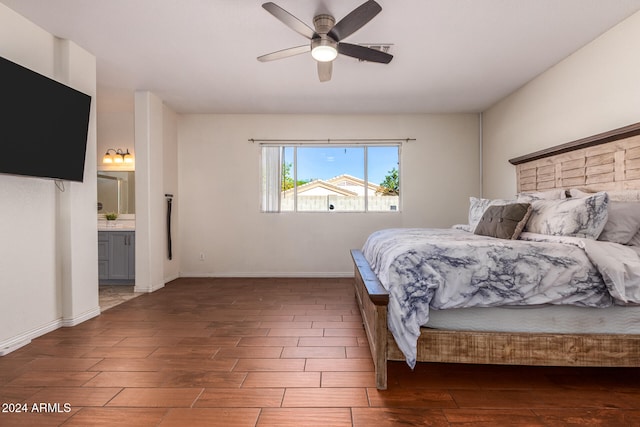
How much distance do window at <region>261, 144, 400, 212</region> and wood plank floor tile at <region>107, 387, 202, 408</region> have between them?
364cm

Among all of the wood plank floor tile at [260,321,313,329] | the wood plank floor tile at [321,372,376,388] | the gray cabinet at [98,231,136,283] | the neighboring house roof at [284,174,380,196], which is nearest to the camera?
the wood plank floor tile at [321,372,376,388]

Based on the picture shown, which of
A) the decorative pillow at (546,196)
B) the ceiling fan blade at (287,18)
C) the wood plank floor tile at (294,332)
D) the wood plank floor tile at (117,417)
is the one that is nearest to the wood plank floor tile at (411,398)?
the wood plank floor tile at (294,332)

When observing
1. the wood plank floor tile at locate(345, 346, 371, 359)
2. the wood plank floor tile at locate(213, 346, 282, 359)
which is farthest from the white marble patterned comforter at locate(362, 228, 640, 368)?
the wood plank floor tile at locate(213, 346, 282, 359)

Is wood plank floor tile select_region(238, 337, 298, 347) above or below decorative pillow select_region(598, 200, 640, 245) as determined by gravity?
below

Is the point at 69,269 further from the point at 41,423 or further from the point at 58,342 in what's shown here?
the point at 41,423

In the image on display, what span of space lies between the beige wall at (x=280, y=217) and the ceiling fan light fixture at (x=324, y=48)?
2.69 meters

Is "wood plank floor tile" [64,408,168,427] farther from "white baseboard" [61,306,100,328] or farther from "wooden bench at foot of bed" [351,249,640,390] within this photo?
"white baseboard" [61,306,100,328]

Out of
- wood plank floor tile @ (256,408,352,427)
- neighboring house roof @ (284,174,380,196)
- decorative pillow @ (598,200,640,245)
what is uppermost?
neighboring house roof @ (284,174,380,196)

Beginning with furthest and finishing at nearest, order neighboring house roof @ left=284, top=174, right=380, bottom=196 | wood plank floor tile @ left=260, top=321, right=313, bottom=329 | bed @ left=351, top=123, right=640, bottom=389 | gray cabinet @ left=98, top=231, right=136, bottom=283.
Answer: neighboring house roof @ left=284, top=174, right=380, bottom=196, gray cabinet @ left=98, top=231, right=136, bottom=283, wood plank floor tile @ left=260, top=321, right=313, bottom=329, bed @ left=351, top=123, right=640, bottom=389

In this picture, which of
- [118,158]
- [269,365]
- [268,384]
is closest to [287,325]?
[269,365]

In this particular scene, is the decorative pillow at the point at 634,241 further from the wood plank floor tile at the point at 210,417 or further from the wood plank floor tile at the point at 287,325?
the wood plank floor tile at the point at 210,417

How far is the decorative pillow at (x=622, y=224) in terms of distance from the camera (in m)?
2.27

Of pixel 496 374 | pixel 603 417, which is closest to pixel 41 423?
pixel 496 374

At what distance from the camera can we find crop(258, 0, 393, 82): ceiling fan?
2.22 meters
